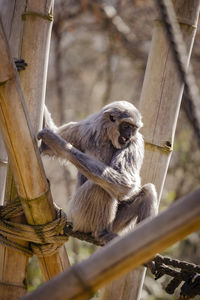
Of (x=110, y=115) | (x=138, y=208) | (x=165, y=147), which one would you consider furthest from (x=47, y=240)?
(x=110, y=115)

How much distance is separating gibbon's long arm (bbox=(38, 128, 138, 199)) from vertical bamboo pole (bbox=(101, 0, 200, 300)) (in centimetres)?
35

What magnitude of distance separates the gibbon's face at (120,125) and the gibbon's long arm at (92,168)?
1.34 ft

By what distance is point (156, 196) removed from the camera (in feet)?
13.2

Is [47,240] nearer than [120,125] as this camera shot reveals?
Yes

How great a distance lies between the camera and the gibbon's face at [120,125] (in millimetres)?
4258

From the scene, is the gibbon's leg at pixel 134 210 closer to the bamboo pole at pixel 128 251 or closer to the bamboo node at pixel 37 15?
the bamboo node at pixel 37 15

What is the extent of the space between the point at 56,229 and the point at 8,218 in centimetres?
40

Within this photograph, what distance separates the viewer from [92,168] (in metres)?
3.83

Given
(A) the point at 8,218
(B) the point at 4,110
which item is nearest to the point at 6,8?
(B) the point at 4,110

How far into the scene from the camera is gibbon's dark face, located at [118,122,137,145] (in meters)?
4.28

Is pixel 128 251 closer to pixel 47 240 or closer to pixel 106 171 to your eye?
pixel 47 240

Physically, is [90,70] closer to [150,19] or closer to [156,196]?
[150,19]

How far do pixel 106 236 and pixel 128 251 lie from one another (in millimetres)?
2230

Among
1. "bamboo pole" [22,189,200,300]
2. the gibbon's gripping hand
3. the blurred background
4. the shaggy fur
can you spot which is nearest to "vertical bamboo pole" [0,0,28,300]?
the gibbon's gripping hand
